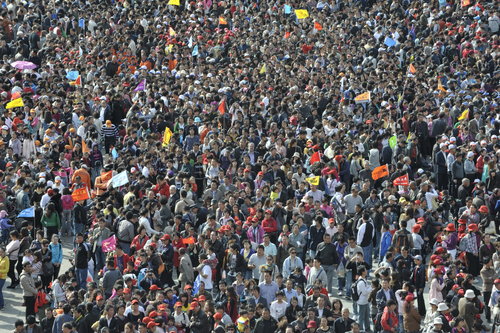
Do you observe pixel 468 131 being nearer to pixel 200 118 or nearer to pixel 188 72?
pixel 200 118

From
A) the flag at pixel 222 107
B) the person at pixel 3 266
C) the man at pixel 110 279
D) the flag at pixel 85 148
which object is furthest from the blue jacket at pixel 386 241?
the flag at pixel 222 107

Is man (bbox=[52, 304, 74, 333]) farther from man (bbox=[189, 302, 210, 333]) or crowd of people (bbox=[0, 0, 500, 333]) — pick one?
man (bbox=[189, 302, 210, 333])

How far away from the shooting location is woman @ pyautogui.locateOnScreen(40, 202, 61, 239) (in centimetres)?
2694

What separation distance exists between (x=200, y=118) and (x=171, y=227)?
7.60 m

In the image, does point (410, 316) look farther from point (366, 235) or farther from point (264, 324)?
point (366, 235)

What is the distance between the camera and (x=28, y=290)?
23.8 meters

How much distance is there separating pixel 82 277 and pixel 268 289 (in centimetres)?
421

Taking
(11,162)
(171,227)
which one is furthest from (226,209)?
(11,162)

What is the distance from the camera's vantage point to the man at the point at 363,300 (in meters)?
23.2

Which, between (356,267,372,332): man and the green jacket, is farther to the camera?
the green jacket

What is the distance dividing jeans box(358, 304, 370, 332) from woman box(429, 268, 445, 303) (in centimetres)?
124

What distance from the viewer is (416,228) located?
82.7 ft

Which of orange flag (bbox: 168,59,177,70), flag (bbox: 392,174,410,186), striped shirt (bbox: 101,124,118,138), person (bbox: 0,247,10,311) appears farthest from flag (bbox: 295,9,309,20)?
person (bbox: 0,247,10,311)

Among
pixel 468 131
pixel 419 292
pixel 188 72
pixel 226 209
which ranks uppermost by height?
pixel 188 72
